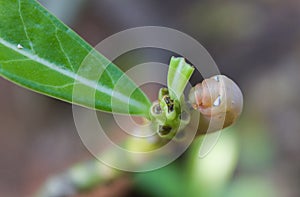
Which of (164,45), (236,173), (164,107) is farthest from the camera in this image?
(164,45)

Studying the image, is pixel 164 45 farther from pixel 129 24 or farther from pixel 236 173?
pixel 236 173

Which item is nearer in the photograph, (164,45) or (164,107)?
(164,107)

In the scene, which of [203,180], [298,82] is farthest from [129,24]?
[203,180]

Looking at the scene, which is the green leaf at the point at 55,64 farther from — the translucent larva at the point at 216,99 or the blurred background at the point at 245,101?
the blurred background at the point at 245,101

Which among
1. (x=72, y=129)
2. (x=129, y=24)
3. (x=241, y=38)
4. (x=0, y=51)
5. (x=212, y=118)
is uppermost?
(x=129, y=24)

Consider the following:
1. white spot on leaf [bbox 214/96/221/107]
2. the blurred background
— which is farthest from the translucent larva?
the blurred background

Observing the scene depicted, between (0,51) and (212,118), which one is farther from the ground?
(0,51)

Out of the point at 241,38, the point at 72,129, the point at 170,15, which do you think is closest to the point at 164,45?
the point at 170,15

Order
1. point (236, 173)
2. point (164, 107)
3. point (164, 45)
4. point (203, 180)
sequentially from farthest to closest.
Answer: point (164, 45) → point (236, 173) → point (203, 180) → point (164, 107)
